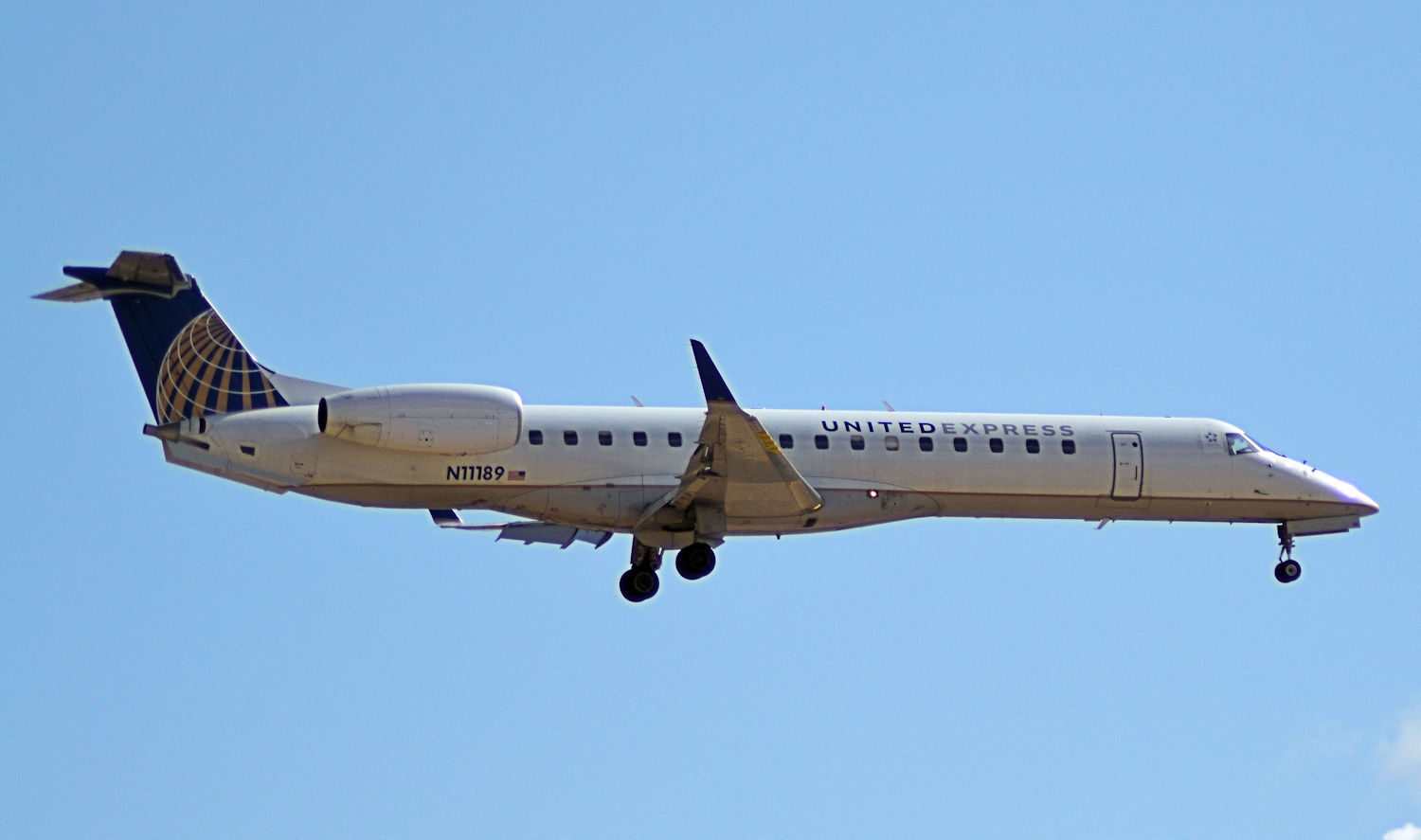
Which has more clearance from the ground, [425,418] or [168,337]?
[168,337]

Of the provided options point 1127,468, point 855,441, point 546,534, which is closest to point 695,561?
point 855,441

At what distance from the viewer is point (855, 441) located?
2694 centimetres

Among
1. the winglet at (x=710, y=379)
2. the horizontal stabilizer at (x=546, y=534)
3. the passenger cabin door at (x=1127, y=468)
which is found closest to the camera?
the winglet at (x=710, y=379)

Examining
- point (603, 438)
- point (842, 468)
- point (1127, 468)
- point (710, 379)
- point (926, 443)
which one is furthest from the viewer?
point (1127, 468)

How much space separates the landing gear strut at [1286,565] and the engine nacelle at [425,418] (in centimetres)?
1153

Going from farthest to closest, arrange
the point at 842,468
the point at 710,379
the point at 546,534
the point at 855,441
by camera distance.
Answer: the point at 546,534, the point at 855,441, the point at 842,468, the point at 710,379

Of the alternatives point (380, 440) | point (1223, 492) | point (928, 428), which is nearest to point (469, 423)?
point (380, 440)

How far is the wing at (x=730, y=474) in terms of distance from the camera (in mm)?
24016

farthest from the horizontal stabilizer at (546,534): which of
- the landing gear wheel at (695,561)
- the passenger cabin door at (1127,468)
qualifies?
the passenger cabin door at (1127,468)

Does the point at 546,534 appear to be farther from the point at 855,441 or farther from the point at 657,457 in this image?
the point at 855,441

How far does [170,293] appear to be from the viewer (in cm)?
2486

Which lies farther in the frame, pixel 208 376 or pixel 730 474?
pixel 730 474

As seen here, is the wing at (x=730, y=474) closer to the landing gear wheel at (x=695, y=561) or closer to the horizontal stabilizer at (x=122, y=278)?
the landing gear wheel at (x=695, y=561)

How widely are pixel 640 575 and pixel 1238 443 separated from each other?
8.89 meters
